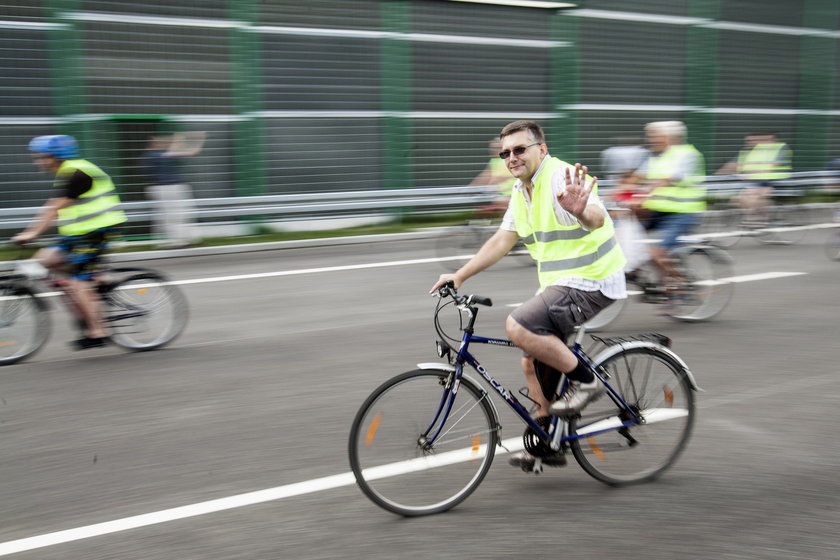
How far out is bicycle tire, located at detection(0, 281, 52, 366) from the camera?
7117mm

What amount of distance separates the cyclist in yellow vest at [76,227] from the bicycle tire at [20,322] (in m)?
0.31

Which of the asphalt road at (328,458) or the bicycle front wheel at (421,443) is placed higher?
the bicycle front wheel at (421,443)

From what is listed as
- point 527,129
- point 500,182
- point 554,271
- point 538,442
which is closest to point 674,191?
point 500,182

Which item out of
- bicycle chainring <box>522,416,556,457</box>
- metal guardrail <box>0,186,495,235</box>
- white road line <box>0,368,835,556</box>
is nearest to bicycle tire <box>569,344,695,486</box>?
bicycle chainring <box>522,416,556,457</box>

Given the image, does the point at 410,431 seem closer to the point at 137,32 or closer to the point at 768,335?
the point at 768,335

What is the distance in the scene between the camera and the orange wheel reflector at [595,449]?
14.2 ft

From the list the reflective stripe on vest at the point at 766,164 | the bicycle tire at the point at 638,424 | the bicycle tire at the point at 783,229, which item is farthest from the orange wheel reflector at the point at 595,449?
the reflective stripe on vest at the point at 766,164

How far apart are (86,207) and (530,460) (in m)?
4.80

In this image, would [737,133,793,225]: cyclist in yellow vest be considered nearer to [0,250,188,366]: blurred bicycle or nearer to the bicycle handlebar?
[0,250,188,366]: blurred bicycle

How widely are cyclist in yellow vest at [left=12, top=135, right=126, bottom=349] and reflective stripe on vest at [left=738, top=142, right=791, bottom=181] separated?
1240 centimetres

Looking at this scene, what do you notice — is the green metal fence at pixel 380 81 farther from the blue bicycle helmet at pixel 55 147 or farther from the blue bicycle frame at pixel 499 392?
the blue bicycle frame at pixel 499 392

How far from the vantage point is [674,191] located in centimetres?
864

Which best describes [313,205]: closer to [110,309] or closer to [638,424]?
[110,309]

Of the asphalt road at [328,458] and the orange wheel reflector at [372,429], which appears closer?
the asphalt road at [328,458]
